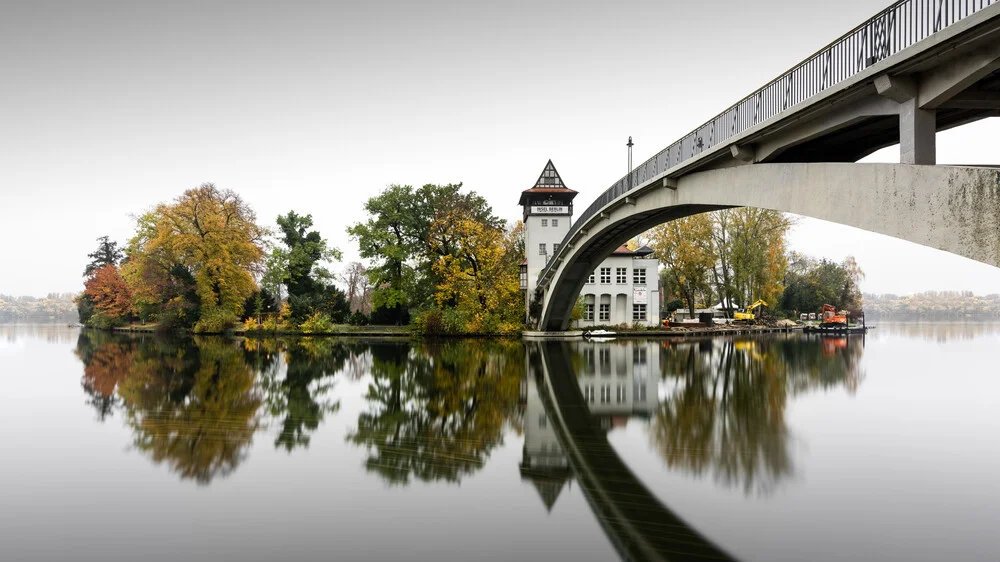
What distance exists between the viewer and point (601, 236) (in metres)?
27.2

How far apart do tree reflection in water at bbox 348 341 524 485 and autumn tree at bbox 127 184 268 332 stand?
84.2ft

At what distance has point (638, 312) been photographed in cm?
4522

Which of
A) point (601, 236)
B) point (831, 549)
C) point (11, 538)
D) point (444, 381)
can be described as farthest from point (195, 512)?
point (601, 236)

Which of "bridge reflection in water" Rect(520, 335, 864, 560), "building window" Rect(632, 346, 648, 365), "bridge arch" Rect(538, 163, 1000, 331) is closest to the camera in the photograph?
"bridge reflection in water" Rect(520, 335, 864, 560)

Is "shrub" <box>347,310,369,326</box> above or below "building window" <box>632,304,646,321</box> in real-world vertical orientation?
below

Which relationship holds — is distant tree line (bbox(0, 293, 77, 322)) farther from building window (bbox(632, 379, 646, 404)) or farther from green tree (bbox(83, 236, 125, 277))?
building window (bbox(632, 379, 646, 404))

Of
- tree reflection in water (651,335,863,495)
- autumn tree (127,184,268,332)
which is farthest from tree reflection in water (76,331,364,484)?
autumn tree (127,184,268,332)

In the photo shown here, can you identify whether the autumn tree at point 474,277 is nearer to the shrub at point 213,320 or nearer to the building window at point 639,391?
the shrub at point 213,320

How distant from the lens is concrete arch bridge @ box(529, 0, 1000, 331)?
7020 millimetres

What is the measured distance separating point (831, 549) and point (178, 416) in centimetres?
1069

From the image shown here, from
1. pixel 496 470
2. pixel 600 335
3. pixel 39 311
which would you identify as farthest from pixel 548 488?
pixel 39 311

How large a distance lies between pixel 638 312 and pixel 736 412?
1338 inches

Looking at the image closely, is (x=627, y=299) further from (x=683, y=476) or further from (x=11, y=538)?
(x=11, y=538)

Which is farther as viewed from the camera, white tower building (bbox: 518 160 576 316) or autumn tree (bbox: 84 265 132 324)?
autumn tree (bbox: 84 265 132 324)
